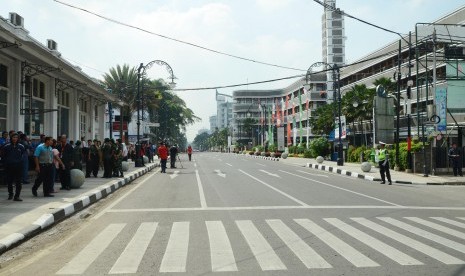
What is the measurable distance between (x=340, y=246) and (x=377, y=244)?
635mm

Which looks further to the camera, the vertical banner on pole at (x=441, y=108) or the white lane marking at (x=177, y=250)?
the vertical banner on pole at (x=441, y=108)

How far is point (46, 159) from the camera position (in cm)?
1278

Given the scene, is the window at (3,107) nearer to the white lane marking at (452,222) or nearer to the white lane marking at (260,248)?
the white lane marking at (260,248)

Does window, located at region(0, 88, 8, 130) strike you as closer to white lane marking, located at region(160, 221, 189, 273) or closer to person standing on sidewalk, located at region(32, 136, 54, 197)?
person standing on sidewalk, located at region(32, 136, 54, 197)

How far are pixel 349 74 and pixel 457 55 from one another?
49071 mm

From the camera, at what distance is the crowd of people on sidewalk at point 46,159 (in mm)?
11898

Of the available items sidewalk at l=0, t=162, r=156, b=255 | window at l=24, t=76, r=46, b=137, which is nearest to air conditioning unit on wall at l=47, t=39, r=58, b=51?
window at l=24, t=76, r=46, b=137

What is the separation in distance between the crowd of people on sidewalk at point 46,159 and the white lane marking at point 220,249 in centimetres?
596

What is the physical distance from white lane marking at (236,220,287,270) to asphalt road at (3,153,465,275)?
0.05ft

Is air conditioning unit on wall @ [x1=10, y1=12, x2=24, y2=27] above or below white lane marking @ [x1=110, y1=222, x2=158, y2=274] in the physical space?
above

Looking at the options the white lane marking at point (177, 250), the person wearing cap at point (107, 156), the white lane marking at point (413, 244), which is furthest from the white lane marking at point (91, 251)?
the person wearing cap at point (107, 156)

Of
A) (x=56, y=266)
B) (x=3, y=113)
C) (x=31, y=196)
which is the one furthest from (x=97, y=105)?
(x=56, y=266)

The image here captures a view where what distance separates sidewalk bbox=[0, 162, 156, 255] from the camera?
8.15m

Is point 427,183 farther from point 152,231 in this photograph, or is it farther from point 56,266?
point 56,266
